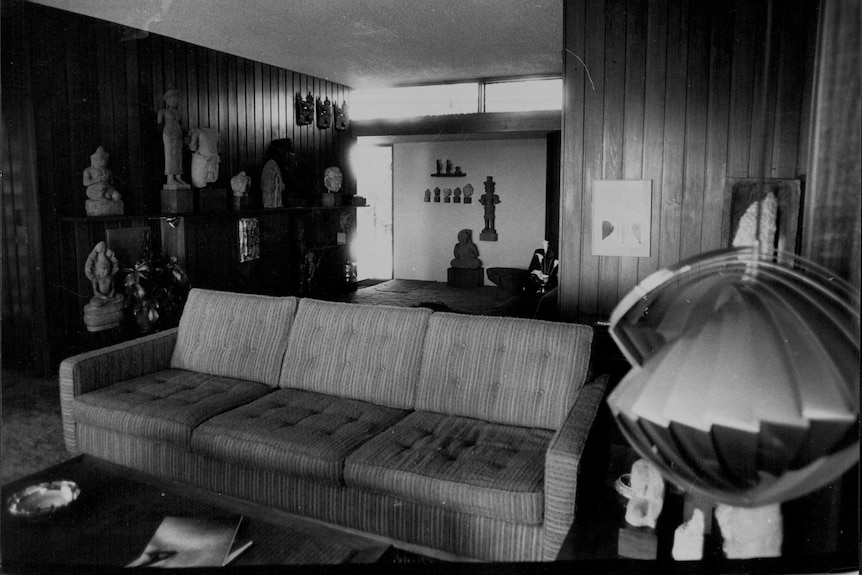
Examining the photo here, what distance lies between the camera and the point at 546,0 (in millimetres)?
4520

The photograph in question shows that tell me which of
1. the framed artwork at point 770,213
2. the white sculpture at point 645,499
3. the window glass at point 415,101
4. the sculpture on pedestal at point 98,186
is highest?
the window glass at point 415,101

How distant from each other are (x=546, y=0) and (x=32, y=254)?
400cm

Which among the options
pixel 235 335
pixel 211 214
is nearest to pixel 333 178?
pixel 211 214

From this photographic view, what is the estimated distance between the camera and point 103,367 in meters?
2.88

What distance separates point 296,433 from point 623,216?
5.58 ft

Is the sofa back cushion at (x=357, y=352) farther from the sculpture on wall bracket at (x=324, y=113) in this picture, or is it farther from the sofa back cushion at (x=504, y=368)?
the sculpture on wall bracket at (x=324, y=113)

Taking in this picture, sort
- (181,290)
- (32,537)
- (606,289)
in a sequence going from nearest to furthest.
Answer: (32,537) < (606,289) < (181,290)

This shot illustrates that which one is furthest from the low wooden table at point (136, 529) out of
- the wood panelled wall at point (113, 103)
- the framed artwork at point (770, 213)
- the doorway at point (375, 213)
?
the doorway at point (375, 213)

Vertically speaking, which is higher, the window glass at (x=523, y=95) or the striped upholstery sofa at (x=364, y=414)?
the window glass at (x=523, y=95)

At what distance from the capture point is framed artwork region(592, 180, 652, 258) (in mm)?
2949

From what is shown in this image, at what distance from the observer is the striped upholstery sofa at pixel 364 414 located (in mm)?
2066

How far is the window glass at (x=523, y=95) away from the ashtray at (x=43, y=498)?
6244 mm

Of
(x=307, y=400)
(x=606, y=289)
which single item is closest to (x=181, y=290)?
(x=307, y=400)

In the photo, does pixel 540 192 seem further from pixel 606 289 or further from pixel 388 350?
pixel 388 350
